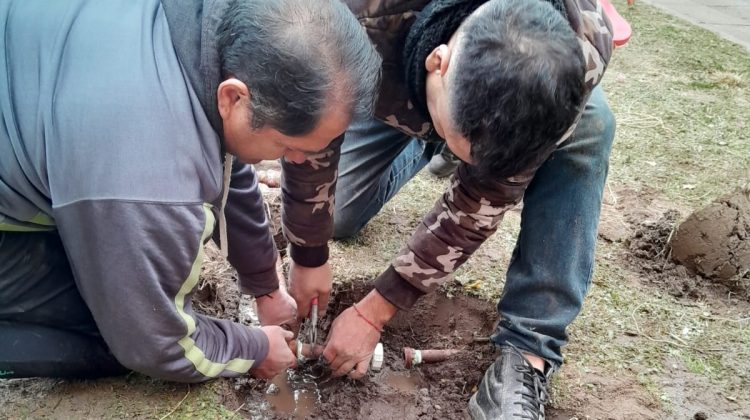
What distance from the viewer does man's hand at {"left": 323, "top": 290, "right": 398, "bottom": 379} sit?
222 centimetres

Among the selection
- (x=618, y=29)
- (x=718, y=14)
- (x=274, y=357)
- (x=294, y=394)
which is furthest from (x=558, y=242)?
(x=718, y=14)

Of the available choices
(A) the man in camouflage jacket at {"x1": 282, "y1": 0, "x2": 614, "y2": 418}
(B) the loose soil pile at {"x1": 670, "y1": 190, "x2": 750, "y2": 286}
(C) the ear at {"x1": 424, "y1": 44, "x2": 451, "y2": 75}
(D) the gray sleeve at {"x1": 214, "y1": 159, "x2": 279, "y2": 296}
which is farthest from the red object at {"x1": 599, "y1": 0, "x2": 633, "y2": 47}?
(D) the gray sleeve at {"x1": 214, "y1": 159, "x2": 279, "y2": 296}

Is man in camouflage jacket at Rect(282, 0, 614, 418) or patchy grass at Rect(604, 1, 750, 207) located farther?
patchy grass at Rect(604, 1, 750, 207)

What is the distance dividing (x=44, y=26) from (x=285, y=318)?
1.29 meters

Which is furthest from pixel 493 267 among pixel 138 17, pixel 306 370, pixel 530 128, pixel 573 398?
pixel 138 17

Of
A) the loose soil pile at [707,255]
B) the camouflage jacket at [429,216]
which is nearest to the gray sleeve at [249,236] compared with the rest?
the camouflage jacket at [429,216]

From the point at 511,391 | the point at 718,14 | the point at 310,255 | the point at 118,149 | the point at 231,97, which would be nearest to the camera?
the point at 118,149

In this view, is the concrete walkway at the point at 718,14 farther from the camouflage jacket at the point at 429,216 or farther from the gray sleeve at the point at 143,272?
the gray sleeve at the point at 143,272

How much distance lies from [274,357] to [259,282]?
358 millimetres

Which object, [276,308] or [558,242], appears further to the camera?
[276,308]

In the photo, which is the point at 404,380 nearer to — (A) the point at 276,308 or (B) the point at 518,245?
(A) the point at 276,308

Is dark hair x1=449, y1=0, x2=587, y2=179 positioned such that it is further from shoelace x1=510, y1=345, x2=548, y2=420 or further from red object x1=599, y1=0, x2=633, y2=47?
red object x1=599, y1=0, x2=633, y2=47

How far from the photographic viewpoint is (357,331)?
2219 millimetres

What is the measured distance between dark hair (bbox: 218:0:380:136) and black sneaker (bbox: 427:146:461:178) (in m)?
1.83
